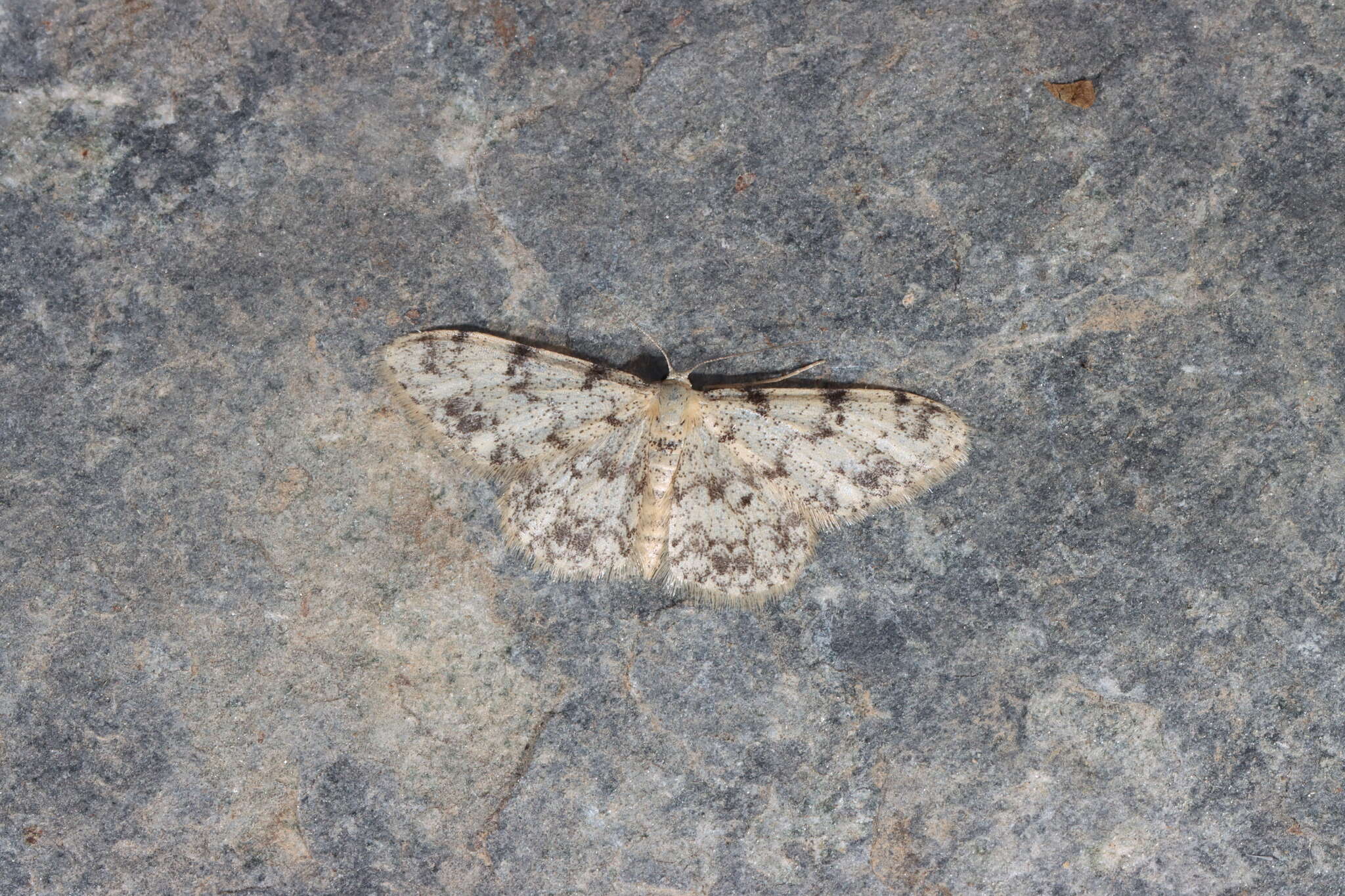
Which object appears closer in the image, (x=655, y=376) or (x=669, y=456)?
(x=669, y=456)

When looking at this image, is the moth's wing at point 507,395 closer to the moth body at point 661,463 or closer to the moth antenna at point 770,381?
the moth body at point 661,463

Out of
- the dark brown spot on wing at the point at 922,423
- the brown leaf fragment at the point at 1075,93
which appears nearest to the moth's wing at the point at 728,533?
→ the dark brown spot on wing at the point at 922,423

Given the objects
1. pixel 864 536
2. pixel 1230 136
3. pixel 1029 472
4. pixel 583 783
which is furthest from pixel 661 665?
pixel 1230 136

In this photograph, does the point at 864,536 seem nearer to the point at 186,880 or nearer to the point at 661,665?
the point at 661,665

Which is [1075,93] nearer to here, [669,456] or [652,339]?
[652,339]

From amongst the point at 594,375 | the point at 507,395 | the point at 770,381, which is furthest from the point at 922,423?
the point at 507,395

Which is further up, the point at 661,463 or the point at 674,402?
the point at 674,402

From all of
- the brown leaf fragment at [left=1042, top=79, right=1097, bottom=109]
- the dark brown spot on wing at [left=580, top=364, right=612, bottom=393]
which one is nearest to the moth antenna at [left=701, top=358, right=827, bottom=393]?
the dark brown spot on wing at [left=580, top=364, right=612, bottom=393]

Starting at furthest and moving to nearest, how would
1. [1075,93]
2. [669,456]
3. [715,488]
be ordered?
[715,488] < [669,456] < [1075,93]

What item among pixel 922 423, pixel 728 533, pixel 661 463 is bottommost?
pixel 728 533
